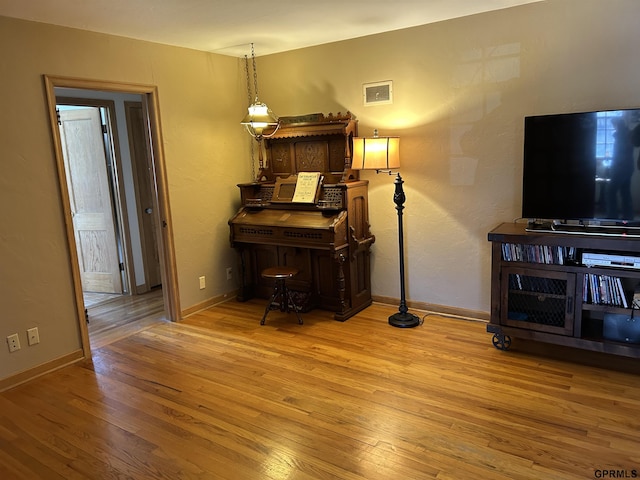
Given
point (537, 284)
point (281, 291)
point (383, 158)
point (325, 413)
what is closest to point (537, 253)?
point (537, 284)

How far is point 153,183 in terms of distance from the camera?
13.2 feet

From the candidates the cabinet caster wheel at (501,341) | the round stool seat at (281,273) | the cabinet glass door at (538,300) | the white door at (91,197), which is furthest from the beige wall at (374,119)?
the white door at (91,197)

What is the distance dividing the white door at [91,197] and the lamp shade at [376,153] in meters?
2.82

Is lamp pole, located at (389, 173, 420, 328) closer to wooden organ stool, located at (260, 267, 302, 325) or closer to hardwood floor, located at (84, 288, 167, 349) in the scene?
wooden organ stool, located at (260, 267, 302, 325)

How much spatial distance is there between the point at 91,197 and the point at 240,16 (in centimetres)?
281

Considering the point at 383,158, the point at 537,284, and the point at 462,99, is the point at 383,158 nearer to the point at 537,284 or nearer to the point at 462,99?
the point at 462,99

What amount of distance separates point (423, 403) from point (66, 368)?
2.51 m

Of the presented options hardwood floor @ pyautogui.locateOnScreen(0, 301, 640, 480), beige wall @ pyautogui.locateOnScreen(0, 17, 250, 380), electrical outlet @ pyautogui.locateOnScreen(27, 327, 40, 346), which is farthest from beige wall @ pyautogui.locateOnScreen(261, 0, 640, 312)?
electrical outlet @ pyautogui.locateOnScreen(27, 327, 40, 346)

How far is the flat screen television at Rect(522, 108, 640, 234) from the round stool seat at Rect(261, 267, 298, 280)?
1.86 meters

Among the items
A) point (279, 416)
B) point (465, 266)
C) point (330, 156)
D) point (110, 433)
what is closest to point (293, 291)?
point (330, 156)

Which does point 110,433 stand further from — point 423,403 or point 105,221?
point 105,221

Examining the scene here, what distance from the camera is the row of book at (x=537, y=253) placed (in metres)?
2.94

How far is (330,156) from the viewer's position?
4.27 metres

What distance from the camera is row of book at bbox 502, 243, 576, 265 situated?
9.64 feet
